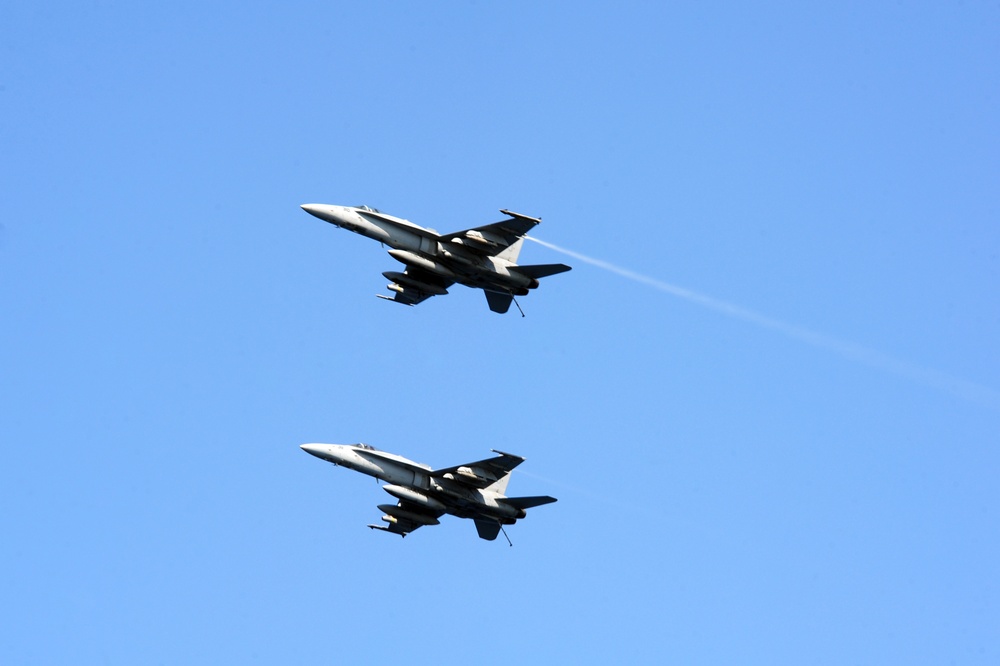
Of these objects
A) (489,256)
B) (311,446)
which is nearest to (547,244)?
(489,256)

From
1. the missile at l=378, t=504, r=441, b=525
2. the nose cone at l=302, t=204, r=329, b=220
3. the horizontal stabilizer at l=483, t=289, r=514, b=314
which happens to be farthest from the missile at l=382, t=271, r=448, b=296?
the missile at l=378, t=504, r=441, b=525

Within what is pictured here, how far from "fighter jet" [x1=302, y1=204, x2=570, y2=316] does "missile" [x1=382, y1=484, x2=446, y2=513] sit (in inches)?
393

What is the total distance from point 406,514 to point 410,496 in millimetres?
3174

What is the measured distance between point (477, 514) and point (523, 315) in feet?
31.3

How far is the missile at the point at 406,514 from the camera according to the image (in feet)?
266

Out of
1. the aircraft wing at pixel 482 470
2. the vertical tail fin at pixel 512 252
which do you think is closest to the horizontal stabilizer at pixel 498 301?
the vertical tail fin at pixel 512 252

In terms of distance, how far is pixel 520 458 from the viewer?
78500 mm

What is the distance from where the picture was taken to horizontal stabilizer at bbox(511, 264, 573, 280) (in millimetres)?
75875

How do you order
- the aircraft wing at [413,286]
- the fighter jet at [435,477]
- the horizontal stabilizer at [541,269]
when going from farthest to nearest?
1. the aircraft wing at [413,286]
2. the fighter jet at [435,477]
3. the horizontal stabilizer at [541,269]

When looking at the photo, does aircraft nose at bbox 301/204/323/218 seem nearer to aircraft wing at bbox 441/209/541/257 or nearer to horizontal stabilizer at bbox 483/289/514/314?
aircraft wing at bbox 441/209/541/257

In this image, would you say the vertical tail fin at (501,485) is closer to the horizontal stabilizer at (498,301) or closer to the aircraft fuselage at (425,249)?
the horizontal stabilizer at (498,301)

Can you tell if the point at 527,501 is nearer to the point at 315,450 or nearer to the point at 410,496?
the point at 410,496

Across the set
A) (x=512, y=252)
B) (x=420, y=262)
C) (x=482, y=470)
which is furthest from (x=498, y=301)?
(x=482, y=470)

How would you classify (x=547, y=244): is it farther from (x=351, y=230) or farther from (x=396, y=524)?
(x=396, y=524)
